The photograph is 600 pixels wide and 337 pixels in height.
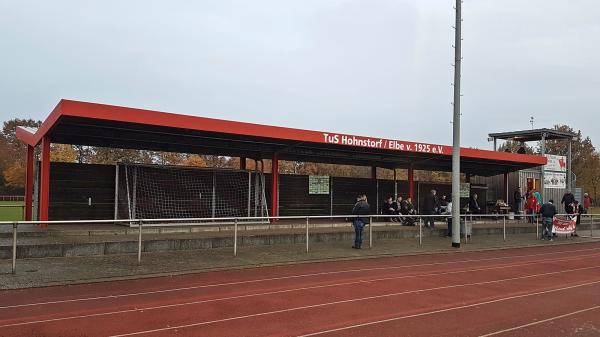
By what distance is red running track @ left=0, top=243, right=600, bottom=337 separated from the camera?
651cm

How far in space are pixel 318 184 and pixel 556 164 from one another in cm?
1773

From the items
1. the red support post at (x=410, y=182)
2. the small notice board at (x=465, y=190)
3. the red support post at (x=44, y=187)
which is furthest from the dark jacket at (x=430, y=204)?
the red support post at (x=44, y=187)

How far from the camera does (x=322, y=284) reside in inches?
383

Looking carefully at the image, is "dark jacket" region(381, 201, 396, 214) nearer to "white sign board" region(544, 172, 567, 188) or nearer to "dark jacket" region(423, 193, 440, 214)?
"dark jacket" region(423, 193, 440, 214)

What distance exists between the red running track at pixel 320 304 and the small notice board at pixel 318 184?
11.2 metres

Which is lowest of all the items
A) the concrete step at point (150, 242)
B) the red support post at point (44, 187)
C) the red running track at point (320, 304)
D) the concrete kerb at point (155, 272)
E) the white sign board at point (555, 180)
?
the red running track at point (320, 304)

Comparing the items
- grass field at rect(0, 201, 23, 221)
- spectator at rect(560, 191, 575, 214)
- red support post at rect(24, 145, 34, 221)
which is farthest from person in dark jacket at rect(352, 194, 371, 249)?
grass field at rect(0, 201, 23, 221)

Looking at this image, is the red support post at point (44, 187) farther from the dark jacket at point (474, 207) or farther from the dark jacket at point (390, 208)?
the dark jacket at point (474, 207)

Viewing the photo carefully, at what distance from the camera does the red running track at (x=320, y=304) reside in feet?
21.4

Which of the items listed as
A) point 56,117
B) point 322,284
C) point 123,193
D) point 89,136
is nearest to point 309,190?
point 123,193

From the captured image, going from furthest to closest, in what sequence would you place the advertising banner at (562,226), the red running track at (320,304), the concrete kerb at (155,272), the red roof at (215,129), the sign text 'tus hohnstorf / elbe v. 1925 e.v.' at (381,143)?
the advertising banner at (562,226)
the sign text 'tus hohnstorf / elbe v. 1925 e.v.' at (381,143)
the red roof at (215,129)
the concrete kerb at (155,272)
the red running track at (320,304)

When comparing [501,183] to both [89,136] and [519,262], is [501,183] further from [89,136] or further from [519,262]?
[89,136]

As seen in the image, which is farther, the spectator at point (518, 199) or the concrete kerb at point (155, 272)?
the spectator at point (518, 199)

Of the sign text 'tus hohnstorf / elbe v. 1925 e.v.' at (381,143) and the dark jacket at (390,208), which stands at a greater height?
the sign text 'tus hohnstorf / elbe v. 1925 e.v.' at (381,143)
